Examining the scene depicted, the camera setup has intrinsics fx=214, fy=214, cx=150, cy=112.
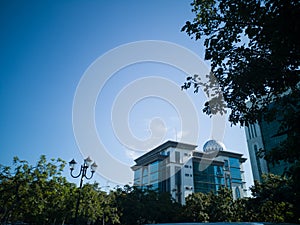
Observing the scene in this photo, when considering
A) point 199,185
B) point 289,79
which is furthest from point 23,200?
point 199,185

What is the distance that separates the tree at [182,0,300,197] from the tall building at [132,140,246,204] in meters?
45.3

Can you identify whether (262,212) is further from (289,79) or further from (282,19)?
(282,19)

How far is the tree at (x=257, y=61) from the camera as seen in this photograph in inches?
162

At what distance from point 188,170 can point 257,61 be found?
4918 centimetres

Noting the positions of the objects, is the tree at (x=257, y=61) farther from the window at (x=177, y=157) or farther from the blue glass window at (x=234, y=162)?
the blue glass window at (x=234, y=162)

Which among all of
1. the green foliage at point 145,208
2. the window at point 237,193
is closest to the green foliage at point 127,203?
the green foliage at point 145,208

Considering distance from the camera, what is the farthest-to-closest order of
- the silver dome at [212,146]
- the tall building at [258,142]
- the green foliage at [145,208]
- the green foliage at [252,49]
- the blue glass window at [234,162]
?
1. the blue glass window at [234,162]
2. the silver dome at [212,146]
3. the tall building at [258,142]
4. the green foliage at [145,208]
5. the green foliage at [252,49]

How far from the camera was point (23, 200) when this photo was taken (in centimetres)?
1520

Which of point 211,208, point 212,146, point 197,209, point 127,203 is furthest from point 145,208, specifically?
point 212,146

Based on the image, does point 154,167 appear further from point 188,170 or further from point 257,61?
point 257,61

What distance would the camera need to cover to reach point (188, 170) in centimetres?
5147

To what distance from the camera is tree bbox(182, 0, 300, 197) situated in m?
4.12

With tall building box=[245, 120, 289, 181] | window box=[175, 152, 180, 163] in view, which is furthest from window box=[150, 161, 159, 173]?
tall building box=[245, 120, 289, 181]

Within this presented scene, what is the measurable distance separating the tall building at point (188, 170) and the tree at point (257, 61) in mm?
45330
